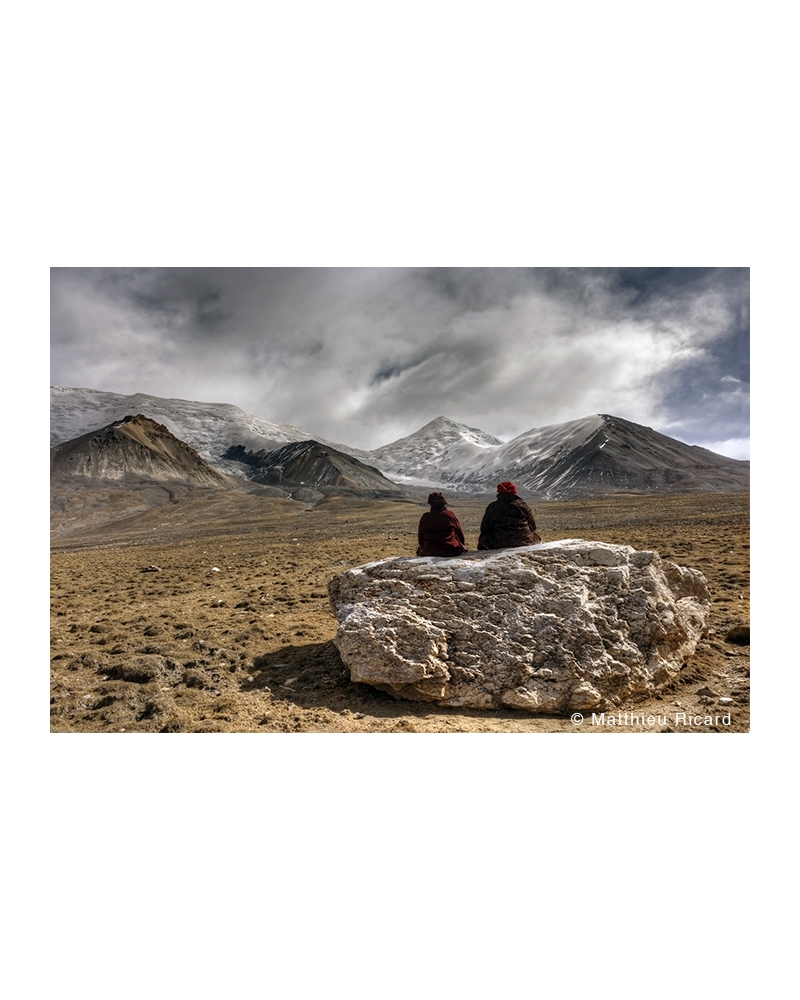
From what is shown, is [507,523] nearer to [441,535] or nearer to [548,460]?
[441,535]

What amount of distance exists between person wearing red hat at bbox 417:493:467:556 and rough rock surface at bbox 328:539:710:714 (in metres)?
0.23

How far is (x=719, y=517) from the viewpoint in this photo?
19406 millimetres

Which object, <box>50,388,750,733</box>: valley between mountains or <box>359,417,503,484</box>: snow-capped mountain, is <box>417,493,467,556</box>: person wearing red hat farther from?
<box>359,417,503,484</box>: snow-capped mountain

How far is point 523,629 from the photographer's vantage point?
5.15 m

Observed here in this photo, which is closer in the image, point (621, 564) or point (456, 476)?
point (621, 564)

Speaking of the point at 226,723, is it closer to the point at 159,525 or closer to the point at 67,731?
the point at 67,731

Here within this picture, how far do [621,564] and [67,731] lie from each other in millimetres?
6144

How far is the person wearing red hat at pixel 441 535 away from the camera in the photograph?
6.03 meters

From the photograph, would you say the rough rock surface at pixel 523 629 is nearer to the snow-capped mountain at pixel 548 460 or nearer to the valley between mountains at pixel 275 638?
the valley between mountains at pixel 275 638

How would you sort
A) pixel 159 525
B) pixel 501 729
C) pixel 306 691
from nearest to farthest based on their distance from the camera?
pixel 501 729
pixel 306 691
pixel 159 525

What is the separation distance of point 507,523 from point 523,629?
1.37 m

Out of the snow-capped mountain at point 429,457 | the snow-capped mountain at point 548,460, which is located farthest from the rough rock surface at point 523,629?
the snow-capped mountain at point 548,460

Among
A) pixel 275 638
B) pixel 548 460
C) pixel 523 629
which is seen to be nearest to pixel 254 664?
pixel 275 638
